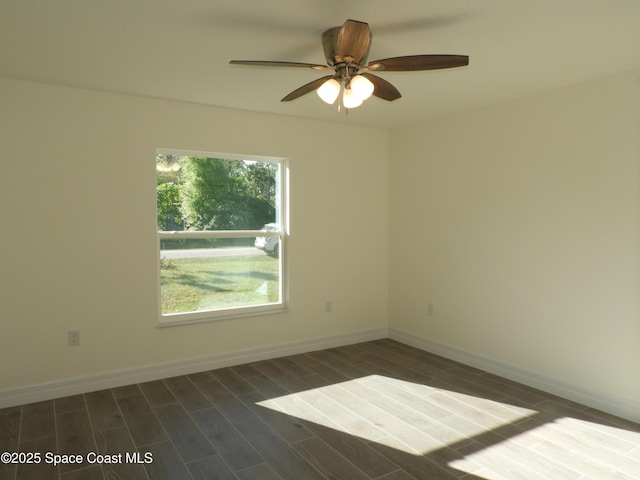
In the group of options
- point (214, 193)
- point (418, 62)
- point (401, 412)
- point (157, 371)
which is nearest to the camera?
point (418, 62)

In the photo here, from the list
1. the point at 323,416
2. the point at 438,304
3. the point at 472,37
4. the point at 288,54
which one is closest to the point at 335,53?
the point at 288,54

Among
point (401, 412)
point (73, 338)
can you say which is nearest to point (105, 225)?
point (73, 338)

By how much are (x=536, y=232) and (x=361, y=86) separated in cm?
Answer: 213

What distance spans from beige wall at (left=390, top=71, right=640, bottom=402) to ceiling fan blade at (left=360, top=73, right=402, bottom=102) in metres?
1.59

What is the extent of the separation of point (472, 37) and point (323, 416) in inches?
98.8

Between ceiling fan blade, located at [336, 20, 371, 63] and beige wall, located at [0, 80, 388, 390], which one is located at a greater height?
ceiling fan blade, located at [336, 20, 371, 63]

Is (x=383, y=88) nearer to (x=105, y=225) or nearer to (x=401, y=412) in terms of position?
(x=401, y=412)

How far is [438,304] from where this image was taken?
438 cm

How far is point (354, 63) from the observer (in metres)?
2.16

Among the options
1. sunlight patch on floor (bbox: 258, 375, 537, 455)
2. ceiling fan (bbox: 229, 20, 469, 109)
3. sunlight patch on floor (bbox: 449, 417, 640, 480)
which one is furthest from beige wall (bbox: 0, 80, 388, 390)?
sunlight patch on floor (bbox: 449, 417, 640, 480)

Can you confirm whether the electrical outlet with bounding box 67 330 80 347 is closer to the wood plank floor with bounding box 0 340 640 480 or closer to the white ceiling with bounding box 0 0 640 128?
the wood plank floor with bounding box 0 340 640 480

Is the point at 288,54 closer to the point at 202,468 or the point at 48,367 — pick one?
the point at 202,468

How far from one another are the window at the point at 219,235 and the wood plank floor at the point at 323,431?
678 millimetres

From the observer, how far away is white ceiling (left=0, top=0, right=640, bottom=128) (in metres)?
2.06
